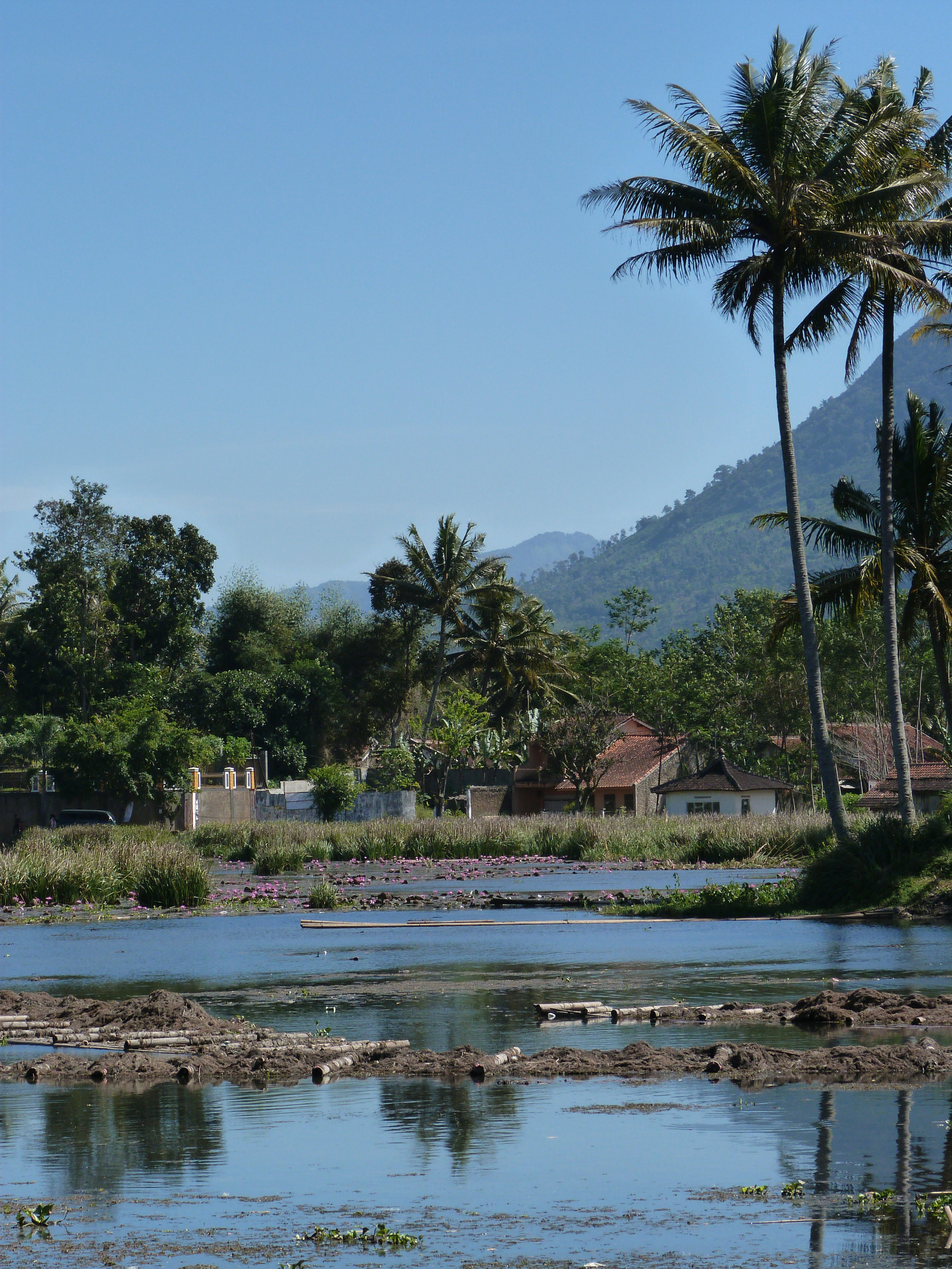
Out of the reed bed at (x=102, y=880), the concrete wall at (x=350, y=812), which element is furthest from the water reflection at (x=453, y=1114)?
the concrete wall at (x=350, y=812)

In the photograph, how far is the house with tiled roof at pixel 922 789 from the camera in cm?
6259

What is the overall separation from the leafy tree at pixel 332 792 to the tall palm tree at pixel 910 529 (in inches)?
1223

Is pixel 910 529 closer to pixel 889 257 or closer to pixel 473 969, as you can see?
pixel 889 257

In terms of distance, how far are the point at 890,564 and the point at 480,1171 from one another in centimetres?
2294

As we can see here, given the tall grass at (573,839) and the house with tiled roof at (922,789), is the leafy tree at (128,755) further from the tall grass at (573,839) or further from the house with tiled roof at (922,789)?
the house with tiled roof at (922,789)

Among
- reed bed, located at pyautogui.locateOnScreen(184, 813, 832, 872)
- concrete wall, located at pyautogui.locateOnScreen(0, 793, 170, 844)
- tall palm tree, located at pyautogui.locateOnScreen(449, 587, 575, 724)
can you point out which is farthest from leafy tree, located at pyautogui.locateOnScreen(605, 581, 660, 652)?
concrete wall, located at pyautogui.locateOnScreen(0, 793, 170, 844)

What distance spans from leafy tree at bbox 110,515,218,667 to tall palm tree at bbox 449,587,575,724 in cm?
1359

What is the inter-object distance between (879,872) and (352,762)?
6554 cm

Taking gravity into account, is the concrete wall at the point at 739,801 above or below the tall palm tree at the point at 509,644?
below

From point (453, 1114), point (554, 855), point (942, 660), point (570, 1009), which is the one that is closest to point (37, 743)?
point (554, 855)

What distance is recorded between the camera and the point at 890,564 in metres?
30.0

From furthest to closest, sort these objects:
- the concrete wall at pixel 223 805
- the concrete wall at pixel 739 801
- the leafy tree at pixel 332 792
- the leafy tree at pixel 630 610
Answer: the leafy tree at pixel 630 610
the concrete wall at pixel 739 801
the leafy tree at pixel 332 792
the concrete wall at pixel 223 805

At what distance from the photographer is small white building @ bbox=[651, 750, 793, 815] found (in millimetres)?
68625

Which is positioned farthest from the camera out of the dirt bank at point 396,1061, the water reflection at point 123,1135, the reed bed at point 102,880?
the reed bed at point 102,880
